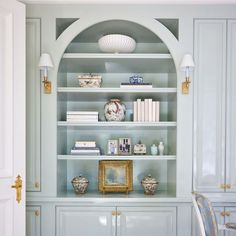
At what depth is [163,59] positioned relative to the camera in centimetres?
256

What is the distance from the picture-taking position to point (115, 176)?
276 cm

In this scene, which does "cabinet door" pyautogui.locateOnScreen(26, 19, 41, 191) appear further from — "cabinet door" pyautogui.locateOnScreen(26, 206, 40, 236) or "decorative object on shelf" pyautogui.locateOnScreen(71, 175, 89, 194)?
"decorative object on shelf" pyautogui.locateOnScreen(71, 175, 89, 194)

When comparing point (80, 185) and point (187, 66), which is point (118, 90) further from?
point (80, 185)

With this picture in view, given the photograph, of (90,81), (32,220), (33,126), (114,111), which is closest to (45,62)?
(90,81)

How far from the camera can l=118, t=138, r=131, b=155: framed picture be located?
2757 mm

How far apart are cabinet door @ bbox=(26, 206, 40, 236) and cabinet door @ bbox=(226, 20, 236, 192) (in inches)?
63.8

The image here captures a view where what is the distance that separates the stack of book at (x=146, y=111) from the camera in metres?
2.61

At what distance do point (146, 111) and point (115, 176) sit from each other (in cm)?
68

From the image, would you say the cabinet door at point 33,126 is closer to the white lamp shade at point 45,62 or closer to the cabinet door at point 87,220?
the white lamp shade at point 45,62
